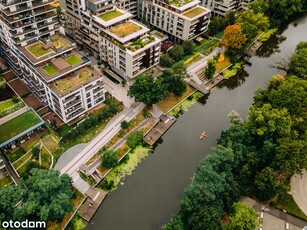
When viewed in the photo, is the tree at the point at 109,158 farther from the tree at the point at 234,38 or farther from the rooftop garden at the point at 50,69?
the tree at the point at 234,38

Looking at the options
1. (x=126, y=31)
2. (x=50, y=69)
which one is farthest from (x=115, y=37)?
(x=50, y=69)

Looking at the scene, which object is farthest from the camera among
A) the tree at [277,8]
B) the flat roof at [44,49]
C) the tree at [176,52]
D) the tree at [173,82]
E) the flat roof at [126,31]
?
the tree at [277,8]

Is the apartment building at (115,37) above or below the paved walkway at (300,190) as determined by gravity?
above

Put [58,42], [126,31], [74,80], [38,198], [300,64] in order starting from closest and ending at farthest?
[38,198]
[74,80]
[58,42]
[126,31]
[300,64]

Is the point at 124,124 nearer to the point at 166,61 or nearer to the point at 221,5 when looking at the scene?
the point at 166,61

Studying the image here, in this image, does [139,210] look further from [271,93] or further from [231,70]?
[231,70]

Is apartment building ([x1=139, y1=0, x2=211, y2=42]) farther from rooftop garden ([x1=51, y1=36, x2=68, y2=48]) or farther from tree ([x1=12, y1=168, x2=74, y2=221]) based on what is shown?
tree ([x1=12, y1=168, x2=74, y2=221])

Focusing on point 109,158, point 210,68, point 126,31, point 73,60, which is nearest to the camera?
point 109,158

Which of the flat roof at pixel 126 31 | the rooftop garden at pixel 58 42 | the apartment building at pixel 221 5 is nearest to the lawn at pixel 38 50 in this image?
the rooftop garden at pixel 58 42
